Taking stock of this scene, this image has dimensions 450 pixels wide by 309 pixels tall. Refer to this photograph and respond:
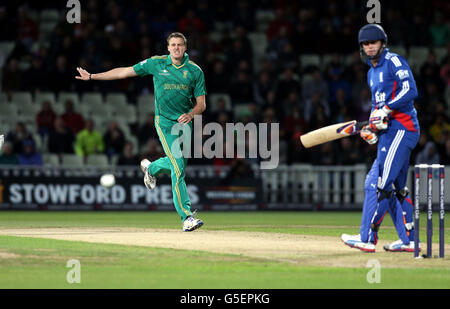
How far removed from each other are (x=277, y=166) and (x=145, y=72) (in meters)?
9.83

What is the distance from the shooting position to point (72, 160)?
2189 cm

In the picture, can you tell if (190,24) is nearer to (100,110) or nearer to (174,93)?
(100,110)

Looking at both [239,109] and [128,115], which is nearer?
[239,109]

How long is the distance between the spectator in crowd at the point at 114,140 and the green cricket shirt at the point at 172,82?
32.1 ft

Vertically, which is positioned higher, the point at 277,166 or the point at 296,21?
the point at 296,21

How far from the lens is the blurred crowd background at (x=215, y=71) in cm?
2192

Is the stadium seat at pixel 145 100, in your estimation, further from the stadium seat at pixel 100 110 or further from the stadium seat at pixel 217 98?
the stadium seat at pixel 217 98

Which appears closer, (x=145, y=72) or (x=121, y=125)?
(x=145, y=72)

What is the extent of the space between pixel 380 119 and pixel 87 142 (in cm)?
1303

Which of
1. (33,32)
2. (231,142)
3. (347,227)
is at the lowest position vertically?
(347,227)

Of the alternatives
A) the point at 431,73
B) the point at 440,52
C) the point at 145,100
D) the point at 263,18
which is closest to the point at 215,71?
the point at 145,100

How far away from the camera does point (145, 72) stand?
12.3 m

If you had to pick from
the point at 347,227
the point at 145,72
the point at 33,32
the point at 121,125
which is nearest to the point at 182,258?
the point at 145,72

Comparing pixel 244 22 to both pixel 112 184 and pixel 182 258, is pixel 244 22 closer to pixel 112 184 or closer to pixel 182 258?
pixel 112 184
